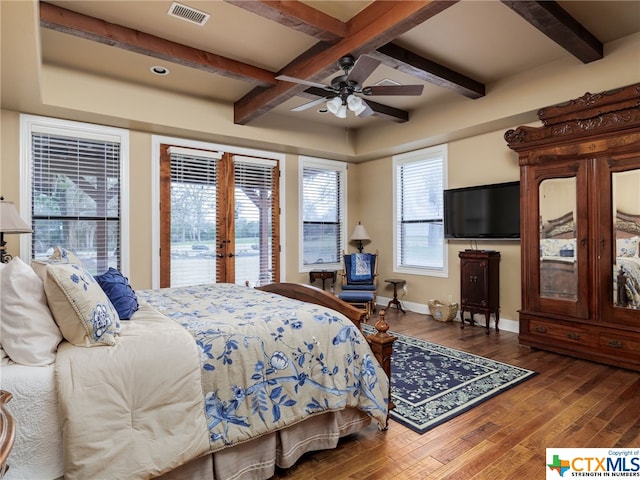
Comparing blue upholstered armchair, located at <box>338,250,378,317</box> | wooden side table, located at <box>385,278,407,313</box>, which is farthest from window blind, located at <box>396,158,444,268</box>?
blue upholstered armchair, located at <box>338,250,378,317</box>

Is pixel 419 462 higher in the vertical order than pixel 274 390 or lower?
lower

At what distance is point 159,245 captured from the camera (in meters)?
4.63

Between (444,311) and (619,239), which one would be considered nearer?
(619,239)

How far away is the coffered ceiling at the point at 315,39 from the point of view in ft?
9.09

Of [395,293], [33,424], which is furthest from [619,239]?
[33,424]

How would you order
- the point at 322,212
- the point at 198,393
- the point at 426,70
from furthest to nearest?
the point at 322,212
the point at 426,70
the point at 198,393

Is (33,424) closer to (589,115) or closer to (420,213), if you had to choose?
(589,115)

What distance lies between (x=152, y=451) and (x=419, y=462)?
52.9 inches

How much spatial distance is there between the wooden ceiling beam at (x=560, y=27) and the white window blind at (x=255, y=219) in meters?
3.70

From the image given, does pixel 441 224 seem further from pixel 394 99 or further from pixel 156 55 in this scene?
pixel 156 55

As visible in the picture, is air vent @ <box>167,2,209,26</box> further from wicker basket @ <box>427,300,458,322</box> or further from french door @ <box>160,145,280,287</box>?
wicker basket @ <box>427,300,458,322</box>

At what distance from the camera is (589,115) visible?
337 cm

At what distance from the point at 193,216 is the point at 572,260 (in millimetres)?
4354

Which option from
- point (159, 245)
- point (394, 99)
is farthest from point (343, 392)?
point (394, 99)
